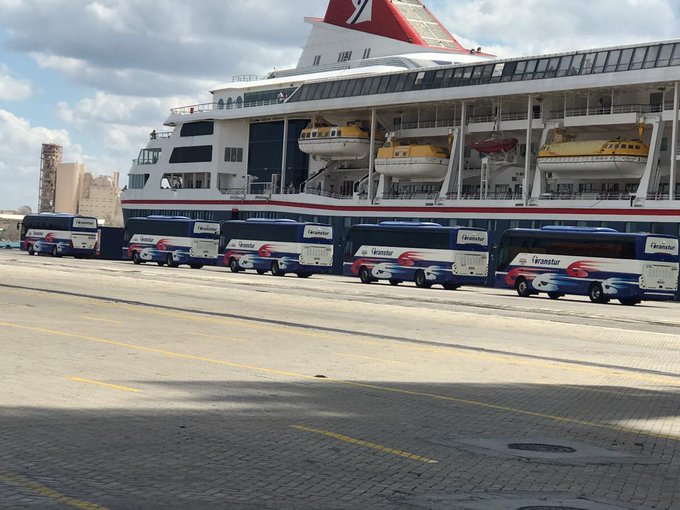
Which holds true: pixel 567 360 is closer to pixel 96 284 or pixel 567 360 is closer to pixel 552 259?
pixel 96 284

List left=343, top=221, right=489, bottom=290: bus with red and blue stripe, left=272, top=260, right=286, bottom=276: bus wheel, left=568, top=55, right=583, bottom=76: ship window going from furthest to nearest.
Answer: left=568, top=55, right=583, bottom=76: ship window → left=272, top=260, right=286, bottom=276: bus wheel → left=343, top=221, right=489, bottom=290: bus with red and blue stripe

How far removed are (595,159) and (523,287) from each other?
54.2 feet

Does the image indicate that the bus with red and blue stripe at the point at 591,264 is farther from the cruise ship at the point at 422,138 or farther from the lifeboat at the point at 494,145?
the lifeboat at the point at 494,145

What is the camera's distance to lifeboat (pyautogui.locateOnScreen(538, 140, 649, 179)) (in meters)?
64.1

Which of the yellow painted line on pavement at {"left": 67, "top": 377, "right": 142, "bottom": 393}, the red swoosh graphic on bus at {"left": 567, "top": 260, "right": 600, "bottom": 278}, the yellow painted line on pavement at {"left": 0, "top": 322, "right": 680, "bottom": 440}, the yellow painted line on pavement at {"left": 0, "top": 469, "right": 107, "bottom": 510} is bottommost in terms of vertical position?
the yellow painted line on pavement at {"left": 0, "top": 469, "right": 107, "bottom": 510}

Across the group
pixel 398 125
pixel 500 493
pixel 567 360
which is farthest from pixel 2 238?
pixel 500 493

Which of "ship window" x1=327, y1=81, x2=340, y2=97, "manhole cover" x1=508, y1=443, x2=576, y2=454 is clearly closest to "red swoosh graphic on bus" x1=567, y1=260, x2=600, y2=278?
"ship window" x1=327, y1=81, x2=340, y2=97

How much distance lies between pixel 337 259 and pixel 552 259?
94.4ft

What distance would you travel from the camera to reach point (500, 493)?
29.3ft

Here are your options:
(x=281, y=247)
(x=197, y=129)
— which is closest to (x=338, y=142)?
(x=197, y=129)

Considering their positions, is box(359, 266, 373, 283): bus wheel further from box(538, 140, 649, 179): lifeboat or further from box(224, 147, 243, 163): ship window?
box(224, 147, 243, 163): ship window

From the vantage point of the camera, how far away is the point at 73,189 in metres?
185

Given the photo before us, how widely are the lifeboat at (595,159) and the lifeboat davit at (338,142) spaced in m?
19.1

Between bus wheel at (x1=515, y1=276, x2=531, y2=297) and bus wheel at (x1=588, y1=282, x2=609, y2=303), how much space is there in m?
3.89
